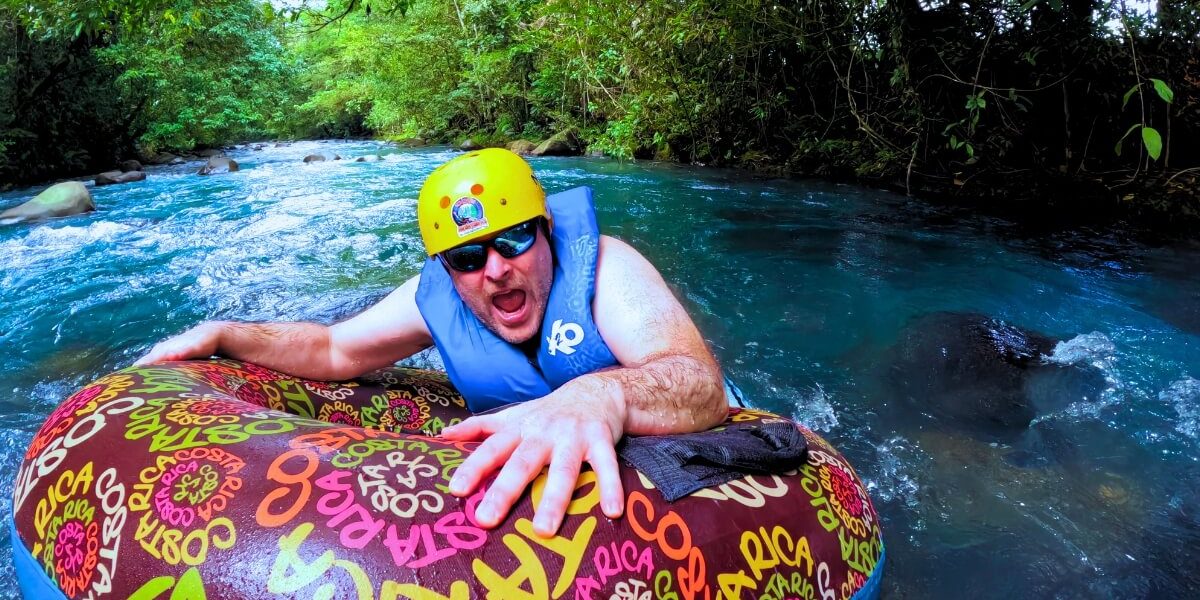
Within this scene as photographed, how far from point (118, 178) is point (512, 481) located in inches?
696

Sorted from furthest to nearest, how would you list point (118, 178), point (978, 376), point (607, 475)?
point (118, 178) → point (978, 376) → point (607, 475)

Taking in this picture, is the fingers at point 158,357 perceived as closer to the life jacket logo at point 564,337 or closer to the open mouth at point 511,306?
the open mouth at point 511,306

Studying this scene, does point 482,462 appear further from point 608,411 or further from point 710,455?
point 710,455

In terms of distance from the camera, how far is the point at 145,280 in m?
6.55

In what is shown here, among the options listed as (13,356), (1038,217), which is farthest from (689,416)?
(1038,217)

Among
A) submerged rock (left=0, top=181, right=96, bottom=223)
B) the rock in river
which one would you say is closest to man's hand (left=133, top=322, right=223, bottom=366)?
the rock in river

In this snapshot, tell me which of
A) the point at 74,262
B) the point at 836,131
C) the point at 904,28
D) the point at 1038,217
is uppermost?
the point at 904,28

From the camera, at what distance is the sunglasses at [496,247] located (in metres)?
2.10

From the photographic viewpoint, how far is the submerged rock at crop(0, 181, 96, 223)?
31.6 feet

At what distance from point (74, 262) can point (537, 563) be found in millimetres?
8450

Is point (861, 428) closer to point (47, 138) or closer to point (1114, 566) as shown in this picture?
point (1114, 566)

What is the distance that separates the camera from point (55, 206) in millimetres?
9898

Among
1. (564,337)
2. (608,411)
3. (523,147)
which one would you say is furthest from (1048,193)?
(523,147)

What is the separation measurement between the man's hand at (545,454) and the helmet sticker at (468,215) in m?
0.78
